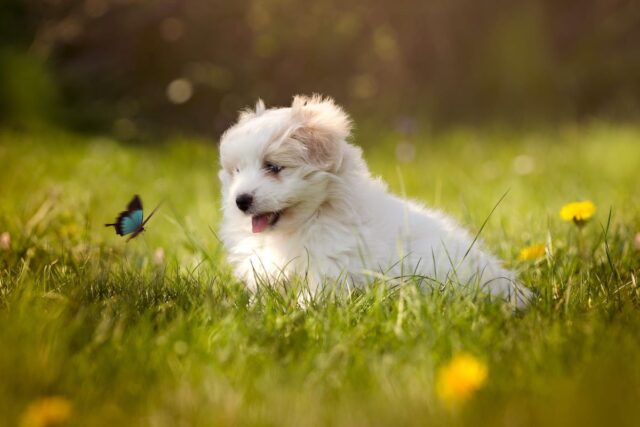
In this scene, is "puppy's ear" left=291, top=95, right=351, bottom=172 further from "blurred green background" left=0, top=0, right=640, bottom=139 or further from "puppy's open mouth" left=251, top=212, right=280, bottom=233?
"blurred green background" left=0, top=0, right=640, bottom=139

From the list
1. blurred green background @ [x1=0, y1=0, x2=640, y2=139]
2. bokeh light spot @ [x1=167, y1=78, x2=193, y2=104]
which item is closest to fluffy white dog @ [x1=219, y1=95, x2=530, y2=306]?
blurred green background @ [x1=0, y1=0, x2=640, y2=139]

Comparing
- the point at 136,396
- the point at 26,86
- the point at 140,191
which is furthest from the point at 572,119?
the point at 136,396

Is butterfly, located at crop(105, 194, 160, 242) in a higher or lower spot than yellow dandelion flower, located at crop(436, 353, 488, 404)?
higher

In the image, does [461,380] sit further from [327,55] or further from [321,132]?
[327,55]

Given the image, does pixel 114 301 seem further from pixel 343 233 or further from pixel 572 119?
pixel 572 119

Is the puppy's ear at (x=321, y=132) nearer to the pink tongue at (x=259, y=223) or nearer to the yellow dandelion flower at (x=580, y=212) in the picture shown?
the pink tongue at (x=259, y=223)

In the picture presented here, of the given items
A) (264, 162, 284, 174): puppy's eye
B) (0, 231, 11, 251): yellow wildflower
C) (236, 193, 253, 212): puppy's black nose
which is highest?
(264, 162, 284, 174): puppy's eye

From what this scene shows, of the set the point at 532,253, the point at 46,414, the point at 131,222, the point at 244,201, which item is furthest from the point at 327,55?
the point at 46,414
